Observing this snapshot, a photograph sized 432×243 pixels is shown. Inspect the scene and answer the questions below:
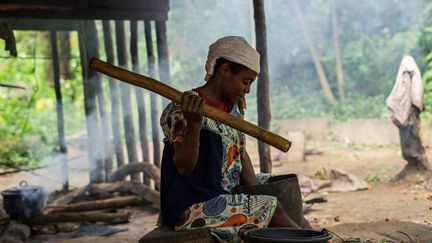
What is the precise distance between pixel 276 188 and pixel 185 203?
0.63 meters

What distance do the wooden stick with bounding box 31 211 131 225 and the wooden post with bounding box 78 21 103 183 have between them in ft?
5.85

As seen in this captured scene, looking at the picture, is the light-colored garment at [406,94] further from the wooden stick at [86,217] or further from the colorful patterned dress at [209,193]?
the colorful patterned dress at [209,193]

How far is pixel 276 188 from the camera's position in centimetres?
377

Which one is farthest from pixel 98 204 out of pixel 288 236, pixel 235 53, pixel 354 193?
pixel 288 236

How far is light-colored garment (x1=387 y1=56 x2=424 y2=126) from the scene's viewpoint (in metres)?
10.8

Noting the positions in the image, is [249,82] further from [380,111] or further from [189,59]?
[189,59]

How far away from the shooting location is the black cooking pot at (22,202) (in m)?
7.50

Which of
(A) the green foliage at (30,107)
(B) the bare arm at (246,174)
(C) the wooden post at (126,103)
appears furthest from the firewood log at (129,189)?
(A) the green foliage at (30,107)

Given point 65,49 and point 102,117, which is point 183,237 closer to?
point 102,117

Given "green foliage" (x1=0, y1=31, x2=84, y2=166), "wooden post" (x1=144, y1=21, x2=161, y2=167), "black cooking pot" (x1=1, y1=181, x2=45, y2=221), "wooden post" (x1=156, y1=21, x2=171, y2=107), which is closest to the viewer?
"black cooking pot" (x1=1, y1=181, x2=45, y2=221)

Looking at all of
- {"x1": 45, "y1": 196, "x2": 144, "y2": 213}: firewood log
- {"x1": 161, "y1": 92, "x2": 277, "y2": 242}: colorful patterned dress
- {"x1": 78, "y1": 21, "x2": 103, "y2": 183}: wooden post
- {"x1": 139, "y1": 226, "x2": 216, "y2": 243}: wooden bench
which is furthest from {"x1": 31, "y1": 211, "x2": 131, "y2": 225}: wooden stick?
{"x1": 139, "y1": 226, "x2": 216, "y2": 243}: wooden bench

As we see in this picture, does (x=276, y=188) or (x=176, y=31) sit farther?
(x=176, y=31)

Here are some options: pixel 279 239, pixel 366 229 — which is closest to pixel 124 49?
pixel 366 229

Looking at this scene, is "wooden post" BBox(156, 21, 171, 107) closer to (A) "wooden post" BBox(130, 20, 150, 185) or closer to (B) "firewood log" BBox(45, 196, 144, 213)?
(A) "wooden post" BBox(130, 20, 150, 185)
